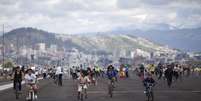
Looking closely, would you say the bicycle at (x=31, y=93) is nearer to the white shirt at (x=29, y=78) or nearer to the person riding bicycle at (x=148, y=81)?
the white shirt at (x=29, y=78)

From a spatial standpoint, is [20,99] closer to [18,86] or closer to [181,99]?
[18,86]

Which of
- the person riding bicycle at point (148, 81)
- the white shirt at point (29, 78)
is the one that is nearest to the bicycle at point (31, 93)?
the white shirt at point (29, 78)

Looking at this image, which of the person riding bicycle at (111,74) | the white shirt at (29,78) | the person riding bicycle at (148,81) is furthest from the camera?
the person riding bicycle at (111,74)

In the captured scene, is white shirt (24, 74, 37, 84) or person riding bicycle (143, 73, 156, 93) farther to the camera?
white shirt (24, 74, 37, 84)

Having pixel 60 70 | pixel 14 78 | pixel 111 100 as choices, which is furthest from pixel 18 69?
pixel 60 70

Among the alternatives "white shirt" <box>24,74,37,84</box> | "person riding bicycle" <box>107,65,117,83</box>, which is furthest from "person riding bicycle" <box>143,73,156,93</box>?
"white shirt" <box>24,74,37,84</box>

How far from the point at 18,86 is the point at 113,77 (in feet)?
18.2

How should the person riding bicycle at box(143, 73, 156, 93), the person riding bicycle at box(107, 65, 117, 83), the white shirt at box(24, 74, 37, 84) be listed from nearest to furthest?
the person riding bicycle at box(143, 73, 156, 93) → the white shirt at box(24, 74, 37, 84) → the person riding bicycle at box(107, 65, 117, 83)

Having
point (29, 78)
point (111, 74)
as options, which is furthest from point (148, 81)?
point (29, 78)

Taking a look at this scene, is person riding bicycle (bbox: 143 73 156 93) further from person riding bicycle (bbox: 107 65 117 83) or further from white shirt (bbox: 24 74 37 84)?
white shirt (bbox: 24 74 37 84)

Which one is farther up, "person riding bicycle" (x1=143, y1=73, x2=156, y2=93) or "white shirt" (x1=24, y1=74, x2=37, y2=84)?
"white shirt" (x1=24, y1=74, x2=37, y2=84)

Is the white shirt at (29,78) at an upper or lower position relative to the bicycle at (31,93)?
upper

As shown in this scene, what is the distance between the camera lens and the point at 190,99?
27.0 metres

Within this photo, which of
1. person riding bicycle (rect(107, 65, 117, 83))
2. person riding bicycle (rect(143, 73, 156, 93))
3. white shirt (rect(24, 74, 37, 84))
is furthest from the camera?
person riding bicycle (rect(107, 65, 117, 83))
